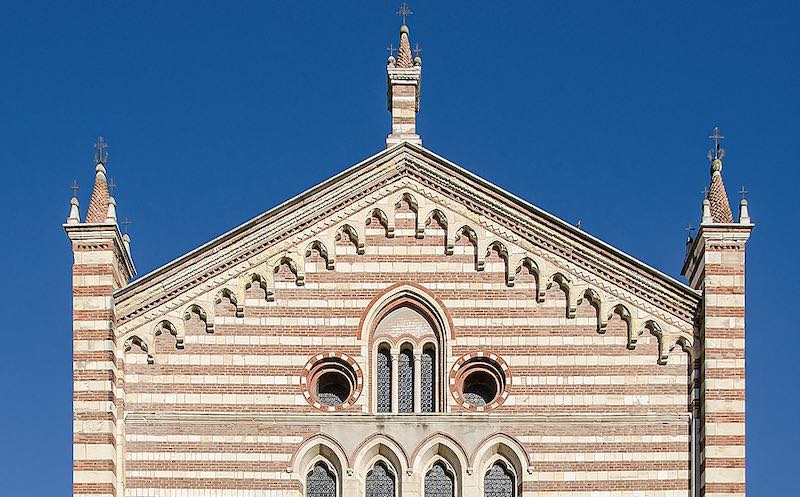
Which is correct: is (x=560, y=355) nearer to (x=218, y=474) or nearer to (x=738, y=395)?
(x=738, y=395)

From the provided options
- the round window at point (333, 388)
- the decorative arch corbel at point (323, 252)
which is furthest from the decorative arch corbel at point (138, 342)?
the decorative arch corbel at point (323, 252)

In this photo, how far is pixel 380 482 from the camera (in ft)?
90.6

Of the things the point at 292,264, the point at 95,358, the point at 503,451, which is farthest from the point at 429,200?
the point at 95,358

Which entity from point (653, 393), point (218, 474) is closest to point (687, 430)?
point (653, 393)

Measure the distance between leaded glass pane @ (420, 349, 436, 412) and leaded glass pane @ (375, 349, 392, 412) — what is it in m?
0.47

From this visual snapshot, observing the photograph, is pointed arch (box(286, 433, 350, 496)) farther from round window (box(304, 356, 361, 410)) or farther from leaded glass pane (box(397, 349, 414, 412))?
leaded glass pane (box(397, 349, 414, 412))

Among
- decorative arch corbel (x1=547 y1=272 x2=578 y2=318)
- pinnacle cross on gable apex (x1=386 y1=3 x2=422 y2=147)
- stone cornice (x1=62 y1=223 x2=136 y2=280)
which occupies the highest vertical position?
pinnacle cross on gable apex (x1=386 y1=3 x2=422 y2=147)

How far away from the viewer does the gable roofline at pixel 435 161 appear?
2803 centimetres

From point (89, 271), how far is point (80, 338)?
0.99 meters

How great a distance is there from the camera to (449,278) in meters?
28.3

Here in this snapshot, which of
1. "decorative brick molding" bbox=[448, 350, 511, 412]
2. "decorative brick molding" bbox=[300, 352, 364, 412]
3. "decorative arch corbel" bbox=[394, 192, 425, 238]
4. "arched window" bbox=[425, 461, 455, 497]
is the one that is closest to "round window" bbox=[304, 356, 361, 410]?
"decorative brick molding" bbox=[300, 352, 364, 412]

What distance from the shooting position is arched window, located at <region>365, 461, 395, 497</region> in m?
27.6

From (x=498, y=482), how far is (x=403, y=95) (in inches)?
244

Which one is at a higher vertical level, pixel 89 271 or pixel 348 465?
pixel 89 271
